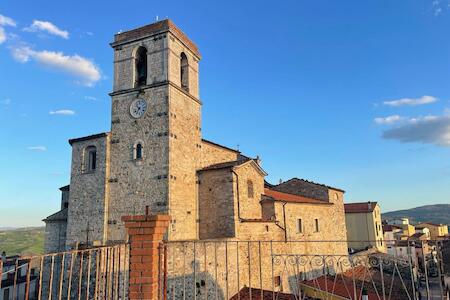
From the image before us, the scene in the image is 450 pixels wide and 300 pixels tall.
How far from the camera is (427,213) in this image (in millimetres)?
169500

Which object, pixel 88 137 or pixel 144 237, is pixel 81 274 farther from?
pixel 88 137

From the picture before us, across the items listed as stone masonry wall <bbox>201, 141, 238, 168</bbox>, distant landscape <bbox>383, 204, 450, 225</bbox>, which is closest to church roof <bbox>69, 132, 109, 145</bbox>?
stone masonry wall <bbox>201, 141, 238, 168</bbox>

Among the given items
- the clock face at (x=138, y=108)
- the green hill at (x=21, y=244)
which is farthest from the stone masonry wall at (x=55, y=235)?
the green hill at (x=21, y=244)

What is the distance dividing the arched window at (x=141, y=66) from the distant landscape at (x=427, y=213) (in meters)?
149

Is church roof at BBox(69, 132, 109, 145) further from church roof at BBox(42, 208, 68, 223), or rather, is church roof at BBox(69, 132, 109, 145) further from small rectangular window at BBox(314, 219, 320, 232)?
small rectangular window at BBox(314, 219, 320, 232)

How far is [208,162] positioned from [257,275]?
24.0ft

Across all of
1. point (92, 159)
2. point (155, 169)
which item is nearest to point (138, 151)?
point (155, 169)

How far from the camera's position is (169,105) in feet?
58.0

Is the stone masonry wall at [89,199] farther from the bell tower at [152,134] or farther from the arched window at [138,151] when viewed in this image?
the arched window at [138,151]

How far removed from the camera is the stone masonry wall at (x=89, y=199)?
17766 millimetres

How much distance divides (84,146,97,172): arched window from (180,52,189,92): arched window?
20.8 ft

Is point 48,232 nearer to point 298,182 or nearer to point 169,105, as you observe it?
point 169,105

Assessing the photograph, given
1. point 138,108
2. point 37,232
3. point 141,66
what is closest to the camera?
point 138,108

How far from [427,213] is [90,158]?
190 m
